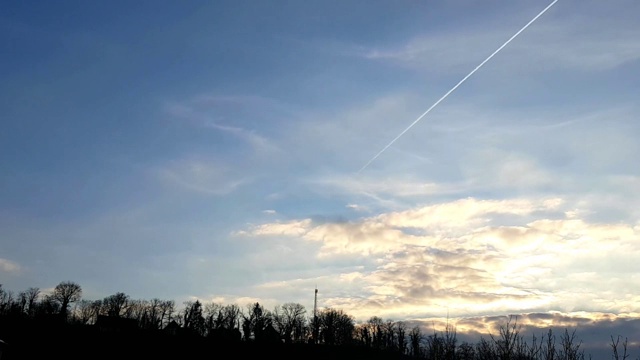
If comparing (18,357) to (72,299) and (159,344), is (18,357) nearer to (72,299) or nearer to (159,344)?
(159,344)

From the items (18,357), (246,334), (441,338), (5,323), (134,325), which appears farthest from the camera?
(246,334)

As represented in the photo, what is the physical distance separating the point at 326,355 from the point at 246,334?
3422cm

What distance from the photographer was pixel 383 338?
553ft

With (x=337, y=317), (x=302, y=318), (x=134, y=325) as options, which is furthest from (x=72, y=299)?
(x=337, y=317)

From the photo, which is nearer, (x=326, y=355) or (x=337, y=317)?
(x=326, y=355)

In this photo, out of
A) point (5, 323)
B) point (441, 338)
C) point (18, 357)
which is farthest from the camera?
point (5, 323)

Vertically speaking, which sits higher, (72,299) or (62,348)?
(72,299)

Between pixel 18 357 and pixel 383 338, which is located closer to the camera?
pixel 18 357

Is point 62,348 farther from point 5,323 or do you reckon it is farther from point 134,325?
point 134,325

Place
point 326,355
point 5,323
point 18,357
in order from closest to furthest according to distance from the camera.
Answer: point 18,357
point 5,323
point 326,355

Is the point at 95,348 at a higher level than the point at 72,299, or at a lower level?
lower

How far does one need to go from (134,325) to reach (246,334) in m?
29.4

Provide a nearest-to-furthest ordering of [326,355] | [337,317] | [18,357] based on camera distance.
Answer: [18,357] < [326,355] < [337,317]

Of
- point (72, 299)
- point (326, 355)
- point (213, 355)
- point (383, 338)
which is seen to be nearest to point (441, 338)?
point (213, 355)
